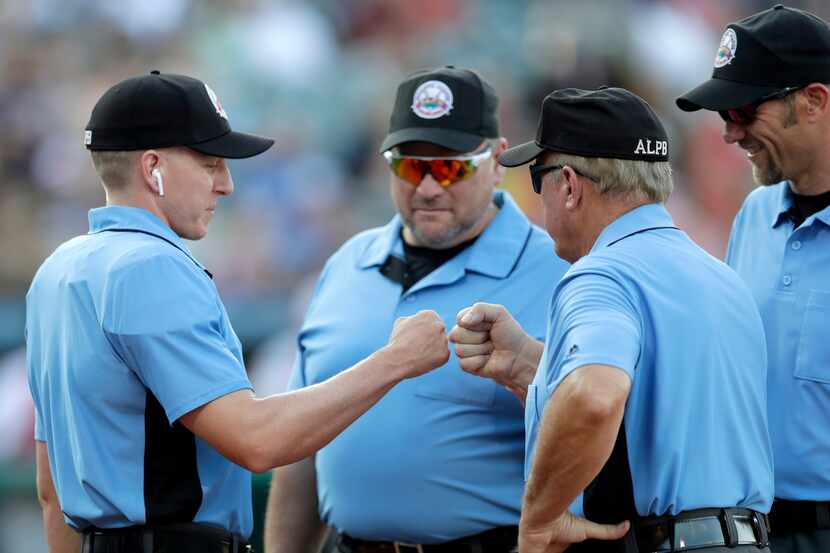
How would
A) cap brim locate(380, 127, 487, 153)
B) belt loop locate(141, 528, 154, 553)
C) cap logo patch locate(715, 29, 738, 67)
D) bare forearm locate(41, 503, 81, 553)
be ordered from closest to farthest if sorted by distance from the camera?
belt loop locate(141, 528, 154, 553)
bare forearm locate(41, 503, 81, 553)
cap logo patch locate(715, 29, 738, 67)
cap brim locate(380, 127, 487, 153)

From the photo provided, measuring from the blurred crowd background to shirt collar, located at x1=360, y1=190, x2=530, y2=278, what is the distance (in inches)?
142

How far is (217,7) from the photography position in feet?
32.6

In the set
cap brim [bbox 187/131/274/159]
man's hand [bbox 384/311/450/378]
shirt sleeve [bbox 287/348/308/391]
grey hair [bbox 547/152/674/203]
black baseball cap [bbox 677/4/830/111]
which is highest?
black baseball cap [bbox 677/4/830/111]

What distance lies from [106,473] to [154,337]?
0.39 m

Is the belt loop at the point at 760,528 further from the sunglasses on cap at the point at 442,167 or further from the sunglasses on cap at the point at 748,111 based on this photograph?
the sunglasses on cap at the point at 442,167

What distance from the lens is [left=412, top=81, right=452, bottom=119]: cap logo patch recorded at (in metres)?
4.19

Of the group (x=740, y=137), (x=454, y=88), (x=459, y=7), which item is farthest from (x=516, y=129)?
(x=740, y=137)

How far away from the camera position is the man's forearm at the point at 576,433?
8.65 ft

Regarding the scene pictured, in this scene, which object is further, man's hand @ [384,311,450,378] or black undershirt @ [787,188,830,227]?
black undershirt @ [787,188,830,227]

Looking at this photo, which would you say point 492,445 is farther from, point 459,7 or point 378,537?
point 459,7

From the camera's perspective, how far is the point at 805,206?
363 cm

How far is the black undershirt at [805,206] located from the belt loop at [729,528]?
1.09 m

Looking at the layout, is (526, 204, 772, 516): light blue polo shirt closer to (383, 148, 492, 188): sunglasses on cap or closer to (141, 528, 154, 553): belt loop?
(141, 528, 154, 553): belt loop

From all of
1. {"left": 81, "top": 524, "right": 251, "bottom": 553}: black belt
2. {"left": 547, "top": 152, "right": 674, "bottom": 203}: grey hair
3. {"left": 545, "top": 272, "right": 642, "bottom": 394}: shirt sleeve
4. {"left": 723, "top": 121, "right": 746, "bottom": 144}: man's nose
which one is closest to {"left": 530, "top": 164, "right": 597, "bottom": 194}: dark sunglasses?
{"left": 547, "top": 152, "right": 674, "bottom": 203}: grey hair
